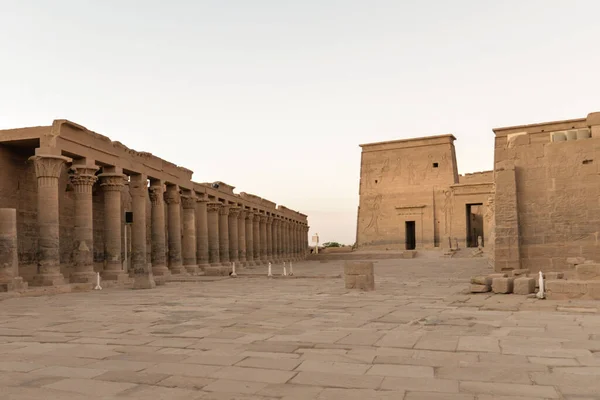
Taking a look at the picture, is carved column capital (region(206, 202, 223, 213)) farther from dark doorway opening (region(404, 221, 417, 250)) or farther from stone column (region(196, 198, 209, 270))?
dark doorway opening (region(404, 221, 417, 250))

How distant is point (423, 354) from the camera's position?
17.6 ft

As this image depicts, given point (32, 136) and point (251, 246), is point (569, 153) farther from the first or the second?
point (251, 246)

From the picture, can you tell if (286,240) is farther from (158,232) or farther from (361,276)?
(361,276)

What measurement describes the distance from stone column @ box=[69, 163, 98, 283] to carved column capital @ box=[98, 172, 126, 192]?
4.13ft

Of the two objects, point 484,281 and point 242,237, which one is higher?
point 242,237

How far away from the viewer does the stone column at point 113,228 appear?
1794 cm

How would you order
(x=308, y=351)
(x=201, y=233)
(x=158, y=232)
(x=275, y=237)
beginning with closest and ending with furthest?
(x=308, y=351) < (x=158, y=232) < (x=201, y=233) < (x=275, y=237)

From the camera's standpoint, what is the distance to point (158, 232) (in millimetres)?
21922

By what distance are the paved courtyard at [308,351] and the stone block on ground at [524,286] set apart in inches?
36.1

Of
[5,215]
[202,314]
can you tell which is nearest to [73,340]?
[202,314]

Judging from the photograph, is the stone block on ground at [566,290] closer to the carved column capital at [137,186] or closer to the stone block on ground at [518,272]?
the stone block on ground at [518,272]

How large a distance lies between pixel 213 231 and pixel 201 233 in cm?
175

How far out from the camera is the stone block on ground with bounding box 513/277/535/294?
36.0 ft

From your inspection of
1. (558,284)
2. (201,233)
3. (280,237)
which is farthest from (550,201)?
(280,237)
